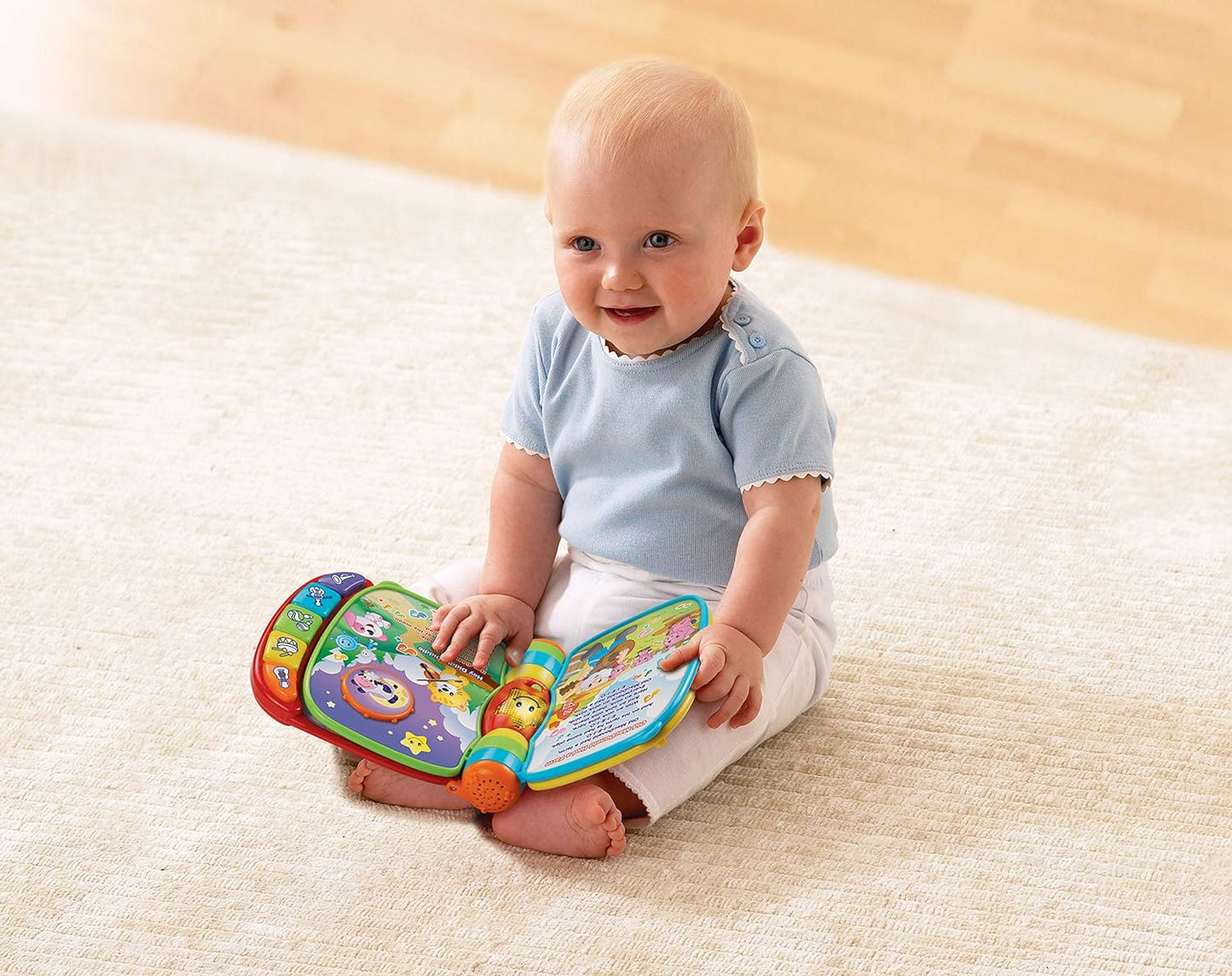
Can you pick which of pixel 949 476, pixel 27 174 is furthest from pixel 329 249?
pixel 949 476

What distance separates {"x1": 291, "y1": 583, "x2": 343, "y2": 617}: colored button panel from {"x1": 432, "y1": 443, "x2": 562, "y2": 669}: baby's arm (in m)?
0.07

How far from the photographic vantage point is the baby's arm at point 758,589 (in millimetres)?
829

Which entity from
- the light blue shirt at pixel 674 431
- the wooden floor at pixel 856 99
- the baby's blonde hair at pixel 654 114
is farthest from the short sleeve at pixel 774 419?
the wooden floor at pixel 856 99

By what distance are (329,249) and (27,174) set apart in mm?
304

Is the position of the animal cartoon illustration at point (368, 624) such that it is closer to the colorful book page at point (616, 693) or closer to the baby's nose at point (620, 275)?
the colorful book page at point (616, 693)

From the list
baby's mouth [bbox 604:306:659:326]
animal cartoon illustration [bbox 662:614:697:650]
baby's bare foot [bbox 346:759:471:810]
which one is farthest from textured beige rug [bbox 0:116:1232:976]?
baby's mouth [bbox 604:306:659:326]

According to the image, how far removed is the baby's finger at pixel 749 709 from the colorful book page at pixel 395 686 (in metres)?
0.15

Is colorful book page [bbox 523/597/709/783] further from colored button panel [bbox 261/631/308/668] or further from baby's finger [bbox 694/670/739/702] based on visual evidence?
colored button panel [bbox 261/631/308/668]

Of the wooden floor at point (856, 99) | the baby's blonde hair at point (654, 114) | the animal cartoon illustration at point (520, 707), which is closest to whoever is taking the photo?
the baby's blonde hair at point (654, 114)

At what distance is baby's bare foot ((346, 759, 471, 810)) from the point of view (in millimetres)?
876

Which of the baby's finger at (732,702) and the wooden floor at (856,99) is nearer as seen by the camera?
the baby's finger at (732,702)

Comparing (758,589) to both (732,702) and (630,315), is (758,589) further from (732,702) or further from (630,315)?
(630,315)

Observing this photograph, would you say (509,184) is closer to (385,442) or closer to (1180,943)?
(385,442)

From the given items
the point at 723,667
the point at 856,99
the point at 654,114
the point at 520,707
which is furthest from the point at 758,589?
the point at 856,99
